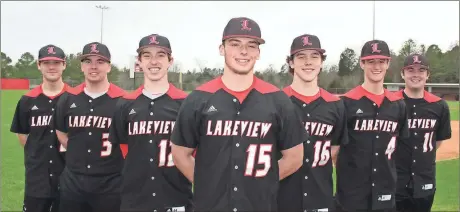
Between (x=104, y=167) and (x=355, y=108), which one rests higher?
(x=355, y=108)

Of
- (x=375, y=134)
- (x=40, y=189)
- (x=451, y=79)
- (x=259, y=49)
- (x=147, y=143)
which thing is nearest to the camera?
(x=259, y=49)

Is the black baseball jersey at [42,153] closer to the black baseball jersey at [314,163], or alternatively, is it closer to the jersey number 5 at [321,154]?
the black baseball jersey at [314,163]

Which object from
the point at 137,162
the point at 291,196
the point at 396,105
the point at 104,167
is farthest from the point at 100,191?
the point at 396,105

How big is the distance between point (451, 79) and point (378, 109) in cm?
4208

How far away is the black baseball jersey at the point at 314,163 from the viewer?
176 inches

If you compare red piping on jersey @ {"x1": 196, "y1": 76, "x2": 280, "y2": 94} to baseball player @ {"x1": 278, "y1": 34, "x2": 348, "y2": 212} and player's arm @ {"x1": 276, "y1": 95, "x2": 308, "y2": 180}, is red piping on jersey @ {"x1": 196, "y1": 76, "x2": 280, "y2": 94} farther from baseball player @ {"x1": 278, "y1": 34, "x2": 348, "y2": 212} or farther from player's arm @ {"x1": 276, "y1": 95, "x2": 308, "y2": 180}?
baseball player @ {"x1": 278, "y1": 34, "x2": 348, "y2": 212}

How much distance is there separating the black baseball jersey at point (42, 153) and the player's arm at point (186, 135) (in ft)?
9.11

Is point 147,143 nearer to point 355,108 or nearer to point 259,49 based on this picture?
point 259,49

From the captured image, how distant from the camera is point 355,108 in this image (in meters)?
5.20

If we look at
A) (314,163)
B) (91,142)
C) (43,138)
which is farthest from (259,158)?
(43,138)

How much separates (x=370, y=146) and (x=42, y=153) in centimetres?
430

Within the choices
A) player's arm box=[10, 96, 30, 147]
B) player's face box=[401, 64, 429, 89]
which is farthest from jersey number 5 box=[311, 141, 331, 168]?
player's arm box=[10, 96, 30, 147]

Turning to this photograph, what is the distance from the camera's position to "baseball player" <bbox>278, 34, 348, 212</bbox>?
4.48 m

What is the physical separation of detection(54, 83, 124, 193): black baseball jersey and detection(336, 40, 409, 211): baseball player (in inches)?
109
